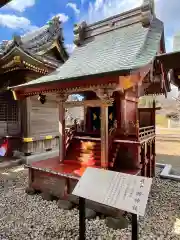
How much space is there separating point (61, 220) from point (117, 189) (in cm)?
220

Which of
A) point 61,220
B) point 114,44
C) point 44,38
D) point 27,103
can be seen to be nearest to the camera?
point 61,220

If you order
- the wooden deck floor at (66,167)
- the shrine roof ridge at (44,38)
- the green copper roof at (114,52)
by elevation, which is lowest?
the wooden deck floor at (66,167)

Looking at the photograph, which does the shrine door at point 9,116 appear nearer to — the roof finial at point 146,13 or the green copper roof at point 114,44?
the green copper roof at point 114,44

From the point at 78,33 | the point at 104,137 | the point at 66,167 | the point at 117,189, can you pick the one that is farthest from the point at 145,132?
the point at 78,33

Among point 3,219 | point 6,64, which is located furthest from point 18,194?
point 6,64

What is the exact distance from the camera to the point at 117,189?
2.91m

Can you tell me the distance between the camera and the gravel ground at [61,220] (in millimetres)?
3792

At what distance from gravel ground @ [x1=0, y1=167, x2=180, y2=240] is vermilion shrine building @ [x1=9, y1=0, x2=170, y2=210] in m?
0.64

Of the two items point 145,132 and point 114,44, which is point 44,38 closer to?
point 114,44

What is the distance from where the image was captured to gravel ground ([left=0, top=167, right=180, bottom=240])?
149 inches

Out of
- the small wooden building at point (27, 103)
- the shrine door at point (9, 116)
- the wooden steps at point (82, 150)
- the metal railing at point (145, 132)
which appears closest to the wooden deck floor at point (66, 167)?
the wooden steps at point (82, 150)

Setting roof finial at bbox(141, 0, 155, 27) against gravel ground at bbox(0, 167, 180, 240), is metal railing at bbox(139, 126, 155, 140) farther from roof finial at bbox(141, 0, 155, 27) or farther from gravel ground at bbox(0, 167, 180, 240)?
roof finial at bbox(141, 0, 155, 27)

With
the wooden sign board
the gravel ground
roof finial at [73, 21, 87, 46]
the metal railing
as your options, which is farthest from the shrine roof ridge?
the wooden sign board

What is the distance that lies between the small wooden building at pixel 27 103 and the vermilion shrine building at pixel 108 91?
2473mm
